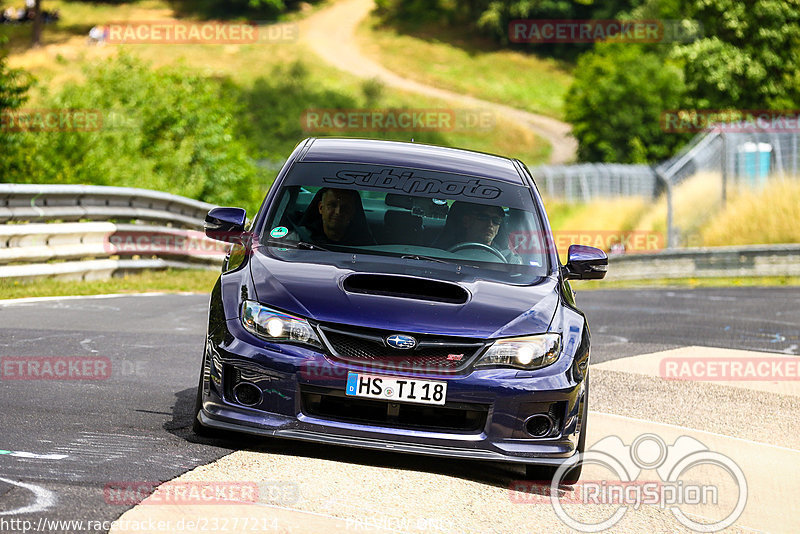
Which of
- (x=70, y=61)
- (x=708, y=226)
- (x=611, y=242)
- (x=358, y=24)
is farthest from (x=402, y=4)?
(x=708, y=226)

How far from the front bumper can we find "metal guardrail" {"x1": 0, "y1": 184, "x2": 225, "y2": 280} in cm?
878

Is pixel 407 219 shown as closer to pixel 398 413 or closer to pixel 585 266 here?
pixel 585 266

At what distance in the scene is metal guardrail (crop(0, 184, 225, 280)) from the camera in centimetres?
1416

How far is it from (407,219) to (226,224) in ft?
3.49

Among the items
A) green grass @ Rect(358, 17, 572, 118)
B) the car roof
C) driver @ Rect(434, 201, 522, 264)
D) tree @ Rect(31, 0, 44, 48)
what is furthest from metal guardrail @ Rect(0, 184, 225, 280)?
tree @ Rect(31, 0, 44, 48)

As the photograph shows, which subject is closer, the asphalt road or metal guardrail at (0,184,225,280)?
the asphalt road

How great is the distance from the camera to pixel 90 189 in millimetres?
15484

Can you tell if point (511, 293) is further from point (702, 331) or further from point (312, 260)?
point (702, 331)

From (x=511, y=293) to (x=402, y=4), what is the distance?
107 m

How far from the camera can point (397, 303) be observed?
589 centimetres

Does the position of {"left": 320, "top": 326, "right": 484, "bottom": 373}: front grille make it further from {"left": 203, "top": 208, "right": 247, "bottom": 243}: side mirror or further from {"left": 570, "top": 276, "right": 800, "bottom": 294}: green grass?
{"left": 570, "top": 276, "right": 800, "bottom": 294}: green grass

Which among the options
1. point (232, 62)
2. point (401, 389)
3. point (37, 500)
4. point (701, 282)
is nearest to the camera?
point (37, 500)

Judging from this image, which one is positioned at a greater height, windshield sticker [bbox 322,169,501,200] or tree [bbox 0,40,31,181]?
windshield sticker [bbox 322,169,501,200]

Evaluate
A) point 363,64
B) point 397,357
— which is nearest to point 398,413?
point 397,357
